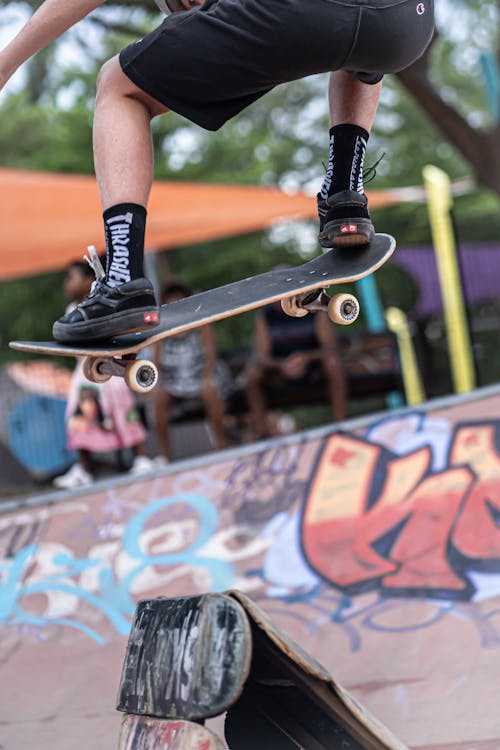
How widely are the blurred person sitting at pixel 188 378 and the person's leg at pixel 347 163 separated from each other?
4.98m

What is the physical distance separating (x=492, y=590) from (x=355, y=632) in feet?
2.22

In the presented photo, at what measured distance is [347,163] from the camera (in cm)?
351

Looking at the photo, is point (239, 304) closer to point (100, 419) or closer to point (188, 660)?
point (188, 660)

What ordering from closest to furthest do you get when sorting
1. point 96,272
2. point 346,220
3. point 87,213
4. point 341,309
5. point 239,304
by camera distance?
point 96,272 → point 239,304 → point 346,220 → point 341,309 → point 87,213

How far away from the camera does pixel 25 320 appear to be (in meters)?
15.8

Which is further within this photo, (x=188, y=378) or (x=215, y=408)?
(x=188, y=378)

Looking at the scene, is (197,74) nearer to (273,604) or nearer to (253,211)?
(273,604)

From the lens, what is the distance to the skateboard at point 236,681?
2.85 m

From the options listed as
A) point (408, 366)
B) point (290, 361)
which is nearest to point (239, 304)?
point (290, 361)

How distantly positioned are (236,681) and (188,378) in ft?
19.9

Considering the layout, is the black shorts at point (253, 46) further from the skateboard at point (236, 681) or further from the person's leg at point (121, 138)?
the skateboard at point (236, 681)

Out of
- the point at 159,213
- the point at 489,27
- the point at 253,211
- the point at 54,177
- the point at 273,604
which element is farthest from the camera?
the point at 489,27

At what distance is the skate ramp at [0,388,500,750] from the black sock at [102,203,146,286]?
76.3 inches

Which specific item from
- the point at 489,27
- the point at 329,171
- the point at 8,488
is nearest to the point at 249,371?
the point at 8,488
